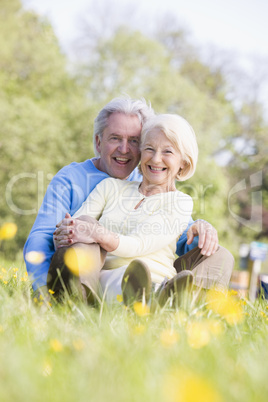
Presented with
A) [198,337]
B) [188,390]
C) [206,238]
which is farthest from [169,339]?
[206,238]

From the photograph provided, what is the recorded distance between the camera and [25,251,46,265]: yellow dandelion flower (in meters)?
2.75

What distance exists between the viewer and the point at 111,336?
1632 millimetres

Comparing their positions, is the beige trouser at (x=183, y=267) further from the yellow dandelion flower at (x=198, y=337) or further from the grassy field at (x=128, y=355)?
the yellow dandelion flower at (x=198, y=337)

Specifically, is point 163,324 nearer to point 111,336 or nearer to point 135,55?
point 111,336

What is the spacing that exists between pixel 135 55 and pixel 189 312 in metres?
14.1

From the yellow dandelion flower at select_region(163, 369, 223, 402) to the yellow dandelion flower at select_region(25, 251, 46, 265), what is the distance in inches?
64.0

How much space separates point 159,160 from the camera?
9.33 ft

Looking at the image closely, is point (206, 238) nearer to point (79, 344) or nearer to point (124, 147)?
point (124, 147)

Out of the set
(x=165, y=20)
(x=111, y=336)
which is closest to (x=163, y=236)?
(x=111, y=336)

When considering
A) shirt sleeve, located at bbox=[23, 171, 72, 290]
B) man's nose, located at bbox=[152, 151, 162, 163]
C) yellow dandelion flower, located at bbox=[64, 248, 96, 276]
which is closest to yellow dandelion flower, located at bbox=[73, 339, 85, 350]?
yellow dandelion flower, located at bbox=[64, 248, 96, 276]

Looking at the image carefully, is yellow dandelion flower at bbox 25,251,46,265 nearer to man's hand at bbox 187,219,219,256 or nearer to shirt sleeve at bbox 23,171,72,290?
shirt sleeve at bbox 23,171,72,290

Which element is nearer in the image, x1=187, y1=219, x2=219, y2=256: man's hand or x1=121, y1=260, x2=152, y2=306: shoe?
x1=121, y1=260, x2=152, y2=306: shoe

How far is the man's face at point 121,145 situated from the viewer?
331 centimetres

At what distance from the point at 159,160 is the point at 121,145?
1.77 feet
